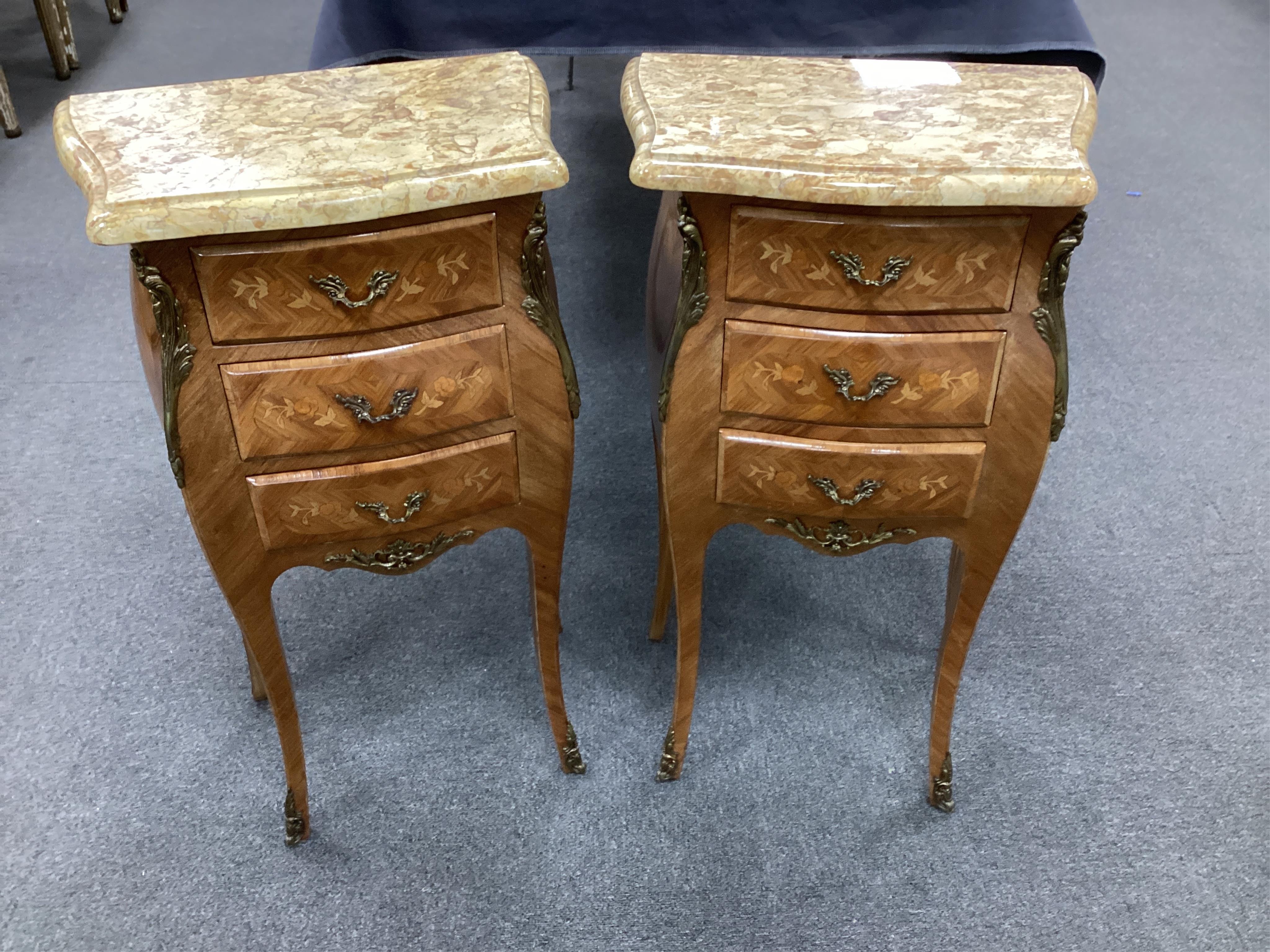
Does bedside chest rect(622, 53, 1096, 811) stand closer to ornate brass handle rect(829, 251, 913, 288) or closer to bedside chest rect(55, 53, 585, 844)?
ornate brass handle rect(829, 251, 913, 288)

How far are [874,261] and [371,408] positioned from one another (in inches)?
20.6

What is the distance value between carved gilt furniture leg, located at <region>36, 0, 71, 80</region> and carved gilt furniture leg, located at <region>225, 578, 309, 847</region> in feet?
9.10

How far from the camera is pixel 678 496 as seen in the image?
47.5 inches

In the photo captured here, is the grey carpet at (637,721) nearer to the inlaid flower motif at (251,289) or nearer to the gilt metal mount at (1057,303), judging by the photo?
the gilt metal mount at (1057,303)

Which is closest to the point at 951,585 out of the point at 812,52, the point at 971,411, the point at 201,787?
the point at 971,411

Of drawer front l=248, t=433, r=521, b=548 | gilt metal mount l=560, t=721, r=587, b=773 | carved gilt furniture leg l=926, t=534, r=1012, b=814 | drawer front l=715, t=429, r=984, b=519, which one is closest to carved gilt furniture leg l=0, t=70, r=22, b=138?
drawer front l=248, t=433, r=521, b=548

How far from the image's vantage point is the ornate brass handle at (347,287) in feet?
3.27

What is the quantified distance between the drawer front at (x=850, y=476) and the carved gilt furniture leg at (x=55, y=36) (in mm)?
3059

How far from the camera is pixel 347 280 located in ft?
3.30

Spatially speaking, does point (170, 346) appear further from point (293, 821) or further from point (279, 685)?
point (293, 821)

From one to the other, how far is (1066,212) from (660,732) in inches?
35.3

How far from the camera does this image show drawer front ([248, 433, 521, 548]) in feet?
3.63

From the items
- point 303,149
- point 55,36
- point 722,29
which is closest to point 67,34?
point 55,36

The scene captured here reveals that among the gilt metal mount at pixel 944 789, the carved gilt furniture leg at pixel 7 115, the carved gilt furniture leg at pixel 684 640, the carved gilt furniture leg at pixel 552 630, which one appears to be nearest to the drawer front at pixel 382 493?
the carved gilt furniture leg at pixel 552 630
